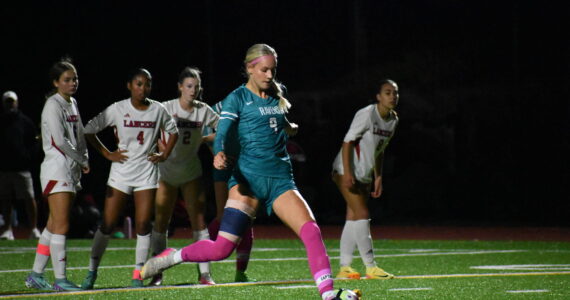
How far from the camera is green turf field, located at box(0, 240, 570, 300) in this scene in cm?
748

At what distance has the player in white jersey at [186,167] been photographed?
8.64m

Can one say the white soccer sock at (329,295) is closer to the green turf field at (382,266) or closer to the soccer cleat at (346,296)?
the soccer cleat at (346,296)

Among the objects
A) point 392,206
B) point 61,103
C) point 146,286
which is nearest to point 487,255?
point 146,286

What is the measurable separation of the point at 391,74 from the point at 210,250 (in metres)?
17.9

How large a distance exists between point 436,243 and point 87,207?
5556 millimetres

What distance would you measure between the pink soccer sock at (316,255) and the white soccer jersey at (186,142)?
2717mm

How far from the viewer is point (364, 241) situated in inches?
361

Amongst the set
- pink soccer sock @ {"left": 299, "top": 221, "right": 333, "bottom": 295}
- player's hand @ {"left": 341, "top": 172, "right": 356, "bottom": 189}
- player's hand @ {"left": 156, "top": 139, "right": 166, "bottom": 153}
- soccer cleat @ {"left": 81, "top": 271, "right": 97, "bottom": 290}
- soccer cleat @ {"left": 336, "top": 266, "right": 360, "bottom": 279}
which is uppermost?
player's hand @ {"left": 156, "top": 139, "right": 166, "bottom": 153}

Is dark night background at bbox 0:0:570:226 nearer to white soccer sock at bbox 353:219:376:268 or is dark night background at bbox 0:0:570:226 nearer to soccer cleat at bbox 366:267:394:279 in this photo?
white soccer sock at bbox 353:219:376:268

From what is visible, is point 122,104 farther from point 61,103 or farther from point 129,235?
point 129,235

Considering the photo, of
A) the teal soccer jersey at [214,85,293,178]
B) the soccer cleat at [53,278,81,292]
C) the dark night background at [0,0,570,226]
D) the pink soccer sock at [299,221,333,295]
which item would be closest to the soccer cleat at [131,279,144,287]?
the soccer cleat at [53,278,81,292]

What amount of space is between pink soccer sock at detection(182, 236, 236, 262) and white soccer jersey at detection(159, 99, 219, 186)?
2.03 metres

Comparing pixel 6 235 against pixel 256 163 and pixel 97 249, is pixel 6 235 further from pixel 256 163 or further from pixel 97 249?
pixel 256 163

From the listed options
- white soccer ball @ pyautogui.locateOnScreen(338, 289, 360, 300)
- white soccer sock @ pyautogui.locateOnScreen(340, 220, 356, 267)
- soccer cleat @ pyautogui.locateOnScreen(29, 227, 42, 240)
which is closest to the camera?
white soccer ball @ pyautogui.locateOnScreen(338, 289, 360, 300)
